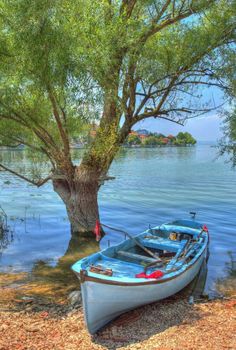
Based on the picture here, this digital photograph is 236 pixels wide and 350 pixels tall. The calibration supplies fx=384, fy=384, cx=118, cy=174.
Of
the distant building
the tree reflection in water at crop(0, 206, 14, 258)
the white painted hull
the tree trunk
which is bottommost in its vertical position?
the tree reflection in water at crop(0, 206, 14, 258)

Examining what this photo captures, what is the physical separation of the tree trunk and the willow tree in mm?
42

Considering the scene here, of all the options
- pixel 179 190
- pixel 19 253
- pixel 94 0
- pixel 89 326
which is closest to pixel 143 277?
pixel 89 326

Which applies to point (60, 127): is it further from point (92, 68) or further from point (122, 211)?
point (122, 211)

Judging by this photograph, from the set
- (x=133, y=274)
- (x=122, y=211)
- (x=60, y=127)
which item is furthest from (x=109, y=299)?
(x=122, y=211)

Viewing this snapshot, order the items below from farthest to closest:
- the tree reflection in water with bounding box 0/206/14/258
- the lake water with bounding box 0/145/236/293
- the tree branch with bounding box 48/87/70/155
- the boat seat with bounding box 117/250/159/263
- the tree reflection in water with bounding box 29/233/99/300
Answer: the tree reflection in water with bounding box 0/206/14/258, the lake water with bounding box 0/145/236/293, the tree branch with bounding box 48/87/70/155, the tree reflection in water with bounding box 29/233/99/300, the boat seat with bounding box 117/250/159/263

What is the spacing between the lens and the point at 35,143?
16.9 m

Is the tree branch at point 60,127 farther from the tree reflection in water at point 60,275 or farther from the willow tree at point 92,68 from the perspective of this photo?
the tree reflection in water at point 60,275

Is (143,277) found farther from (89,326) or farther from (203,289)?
(203,289)

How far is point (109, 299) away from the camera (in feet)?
26.1

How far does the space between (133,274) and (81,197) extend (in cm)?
691

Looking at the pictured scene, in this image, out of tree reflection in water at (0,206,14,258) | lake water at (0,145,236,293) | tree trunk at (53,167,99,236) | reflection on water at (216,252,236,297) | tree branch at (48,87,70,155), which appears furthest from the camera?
tree trunk at (53,167,99,236)

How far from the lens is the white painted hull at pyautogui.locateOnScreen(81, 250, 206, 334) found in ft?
25.3

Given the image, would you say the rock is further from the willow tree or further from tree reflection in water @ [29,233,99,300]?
the willow tree

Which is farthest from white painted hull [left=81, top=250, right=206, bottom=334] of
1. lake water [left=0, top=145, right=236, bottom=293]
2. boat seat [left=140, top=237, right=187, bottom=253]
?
lake water [left=0, top=145, right=236, bottom=293]
